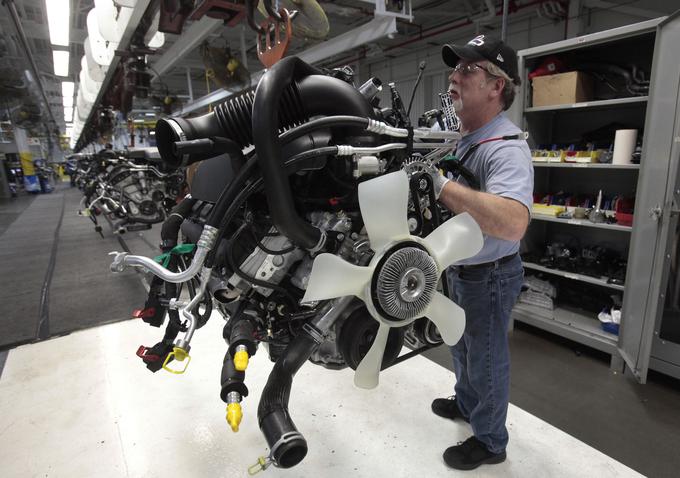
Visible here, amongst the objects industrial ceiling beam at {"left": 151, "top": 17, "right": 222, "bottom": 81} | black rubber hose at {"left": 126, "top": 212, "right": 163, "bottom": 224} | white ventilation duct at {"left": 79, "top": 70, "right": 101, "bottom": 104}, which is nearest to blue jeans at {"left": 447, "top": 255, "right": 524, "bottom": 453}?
industrial ceiling beam at {"left": 151, "top": 17, "right": 222, "bottom": 81}

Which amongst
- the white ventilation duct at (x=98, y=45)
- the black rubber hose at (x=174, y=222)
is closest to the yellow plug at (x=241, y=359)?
the black rubber hose at (x=174, y=222)

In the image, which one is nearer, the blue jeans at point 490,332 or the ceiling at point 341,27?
the blue jeans at point 490,332

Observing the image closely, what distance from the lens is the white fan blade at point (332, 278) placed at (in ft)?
3.18

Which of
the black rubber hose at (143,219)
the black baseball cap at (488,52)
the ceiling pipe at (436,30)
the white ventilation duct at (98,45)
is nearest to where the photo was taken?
the black baseball cap at (488,52)

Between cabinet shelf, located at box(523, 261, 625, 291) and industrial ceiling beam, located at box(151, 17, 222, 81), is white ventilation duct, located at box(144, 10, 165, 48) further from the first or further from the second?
cabinet shelf, located at box(523, 261, 625, 291)

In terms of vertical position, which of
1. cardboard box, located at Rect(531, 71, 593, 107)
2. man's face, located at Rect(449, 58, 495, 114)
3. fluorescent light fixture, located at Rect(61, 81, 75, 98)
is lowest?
man's face, located at Rect(449, 58, 495, 114)

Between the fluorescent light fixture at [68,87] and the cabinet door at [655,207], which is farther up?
the fluorescent light fixture at [68,87]

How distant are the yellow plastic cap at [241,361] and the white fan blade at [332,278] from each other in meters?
0.22

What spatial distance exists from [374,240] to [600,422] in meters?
1.82

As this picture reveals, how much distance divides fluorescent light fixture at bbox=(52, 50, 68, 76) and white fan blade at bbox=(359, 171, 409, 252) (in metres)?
6.24

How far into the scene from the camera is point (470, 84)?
1384mm

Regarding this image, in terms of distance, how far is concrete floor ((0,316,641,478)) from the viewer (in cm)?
158

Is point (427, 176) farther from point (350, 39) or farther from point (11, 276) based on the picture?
point (11, 276)

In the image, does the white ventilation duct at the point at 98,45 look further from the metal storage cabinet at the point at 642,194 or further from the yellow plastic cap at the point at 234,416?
the yellow plastic cap at the point at 234,416
